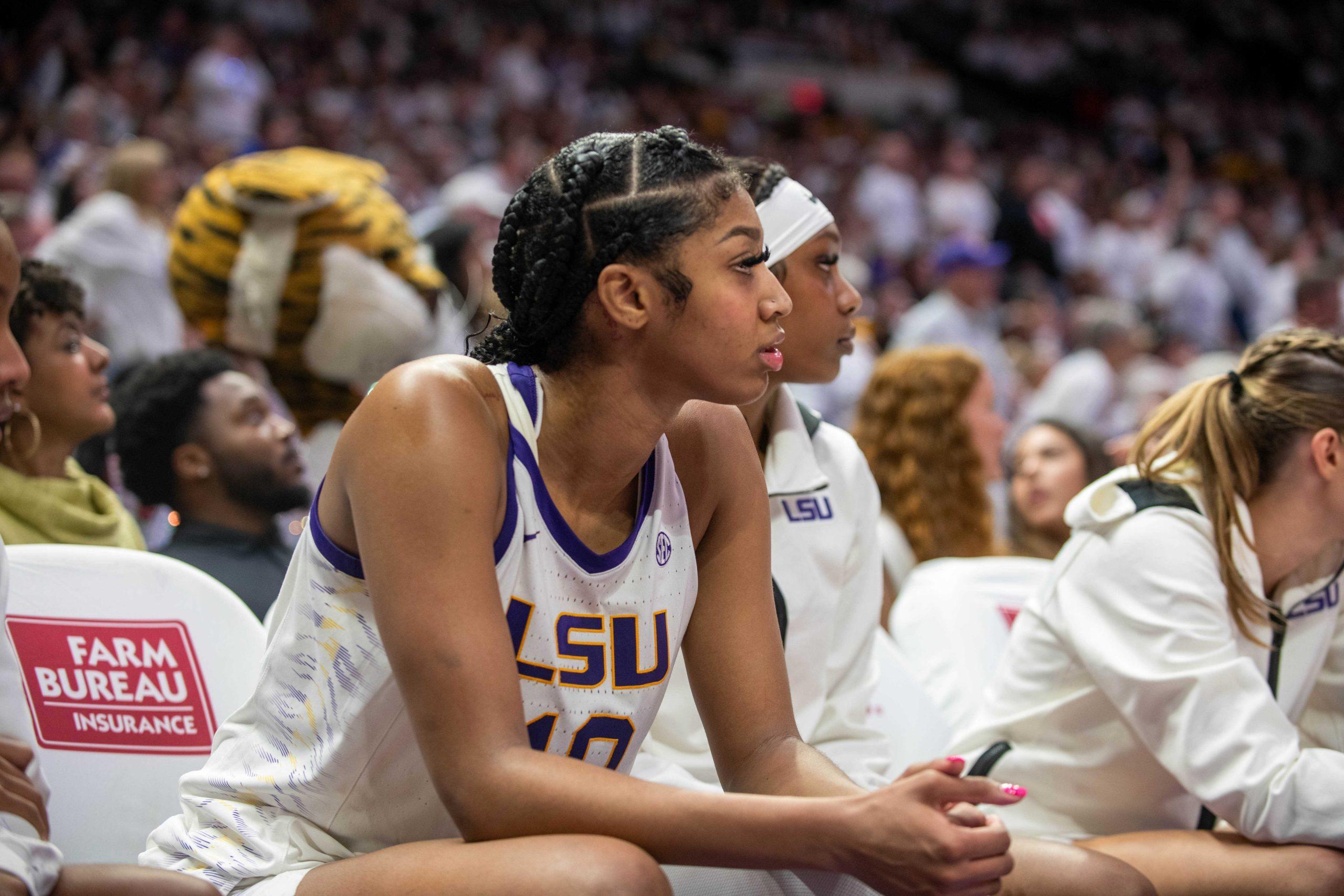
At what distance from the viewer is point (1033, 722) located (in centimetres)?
237

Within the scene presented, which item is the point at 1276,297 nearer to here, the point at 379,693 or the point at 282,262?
the point at 282,262

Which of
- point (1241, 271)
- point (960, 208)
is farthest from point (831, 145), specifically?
point (1241, 271)

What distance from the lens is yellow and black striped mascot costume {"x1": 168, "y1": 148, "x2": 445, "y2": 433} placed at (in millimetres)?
3650

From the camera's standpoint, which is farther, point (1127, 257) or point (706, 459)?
point (1127, 257)

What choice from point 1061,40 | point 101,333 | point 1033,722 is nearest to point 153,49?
point 101,333

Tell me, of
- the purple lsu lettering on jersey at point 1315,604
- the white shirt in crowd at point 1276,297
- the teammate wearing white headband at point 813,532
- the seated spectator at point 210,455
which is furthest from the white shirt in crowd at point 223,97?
the purple lsu lettering on jersey at point 1315,604

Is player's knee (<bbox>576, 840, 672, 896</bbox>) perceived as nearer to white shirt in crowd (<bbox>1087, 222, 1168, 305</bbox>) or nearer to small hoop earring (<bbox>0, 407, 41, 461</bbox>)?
small hoop earring (<bbox>0, 407, 41, 461</bbox>)

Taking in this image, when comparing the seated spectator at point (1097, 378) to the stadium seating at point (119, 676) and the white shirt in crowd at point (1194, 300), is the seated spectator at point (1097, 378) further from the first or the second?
the stadium seating at point (119, 676)

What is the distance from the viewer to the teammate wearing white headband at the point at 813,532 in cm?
237

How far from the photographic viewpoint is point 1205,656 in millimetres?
2090

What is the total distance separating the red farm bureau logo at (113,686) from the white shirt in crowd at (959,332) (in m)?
5.22

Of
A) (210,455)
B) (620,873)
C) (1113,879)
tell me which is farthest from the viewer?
(210,455)

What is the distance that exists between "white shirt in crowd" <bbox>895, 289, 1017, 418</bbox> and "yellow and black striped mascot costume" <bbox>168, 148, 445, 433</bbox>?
150 inches

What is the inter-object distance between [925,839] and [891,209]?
33.5 ft
